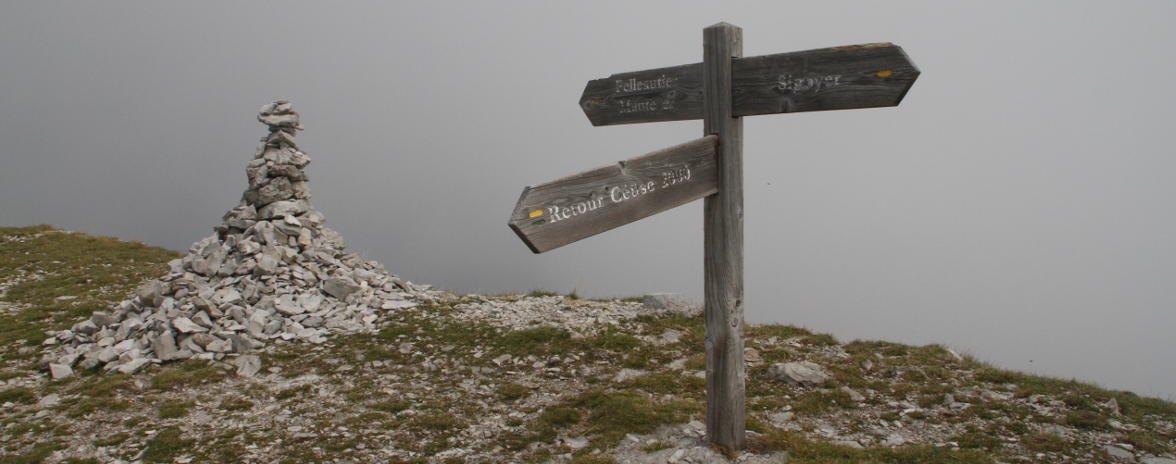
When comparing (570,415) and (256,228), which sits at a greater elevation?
(256,228)

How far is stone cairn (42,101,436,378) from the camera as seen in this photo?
1448 cm

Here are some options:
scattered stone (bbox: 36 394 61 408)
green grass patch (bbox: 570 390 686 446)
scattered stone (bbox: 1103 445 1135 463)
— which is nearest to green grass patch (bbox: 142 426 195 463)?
scattered stone (bbox: 36 394 61 408)

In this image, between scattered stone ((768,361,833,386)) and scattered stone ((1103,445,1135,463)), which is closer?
scattered stone ((1103,445,1135,463))

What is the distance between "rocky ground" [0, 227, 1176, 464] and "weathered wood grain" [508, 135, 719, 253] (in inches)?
131

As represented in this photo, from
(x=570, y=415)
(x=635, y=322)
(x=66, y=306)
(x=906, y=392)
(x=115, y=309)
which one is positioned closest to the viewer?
(x=570, y=415)

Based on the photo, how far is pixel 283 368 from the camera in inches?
535

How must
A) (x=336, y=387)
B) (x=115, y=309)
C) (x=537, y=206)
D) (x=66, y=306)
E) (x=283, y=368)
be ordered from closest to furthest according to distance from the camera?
(x=537, y=206)
(x=336, y=387)
(x=283, y=368)
(x=115, y=309)
(x=66, y=306)

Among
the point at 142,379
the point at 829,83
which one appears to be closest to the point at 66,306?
the point at 142,379

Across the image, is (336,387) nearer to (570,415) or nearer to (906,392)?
(570,415)

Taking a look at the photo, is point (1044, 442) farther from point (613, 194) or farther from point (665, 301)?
point (665, 301)

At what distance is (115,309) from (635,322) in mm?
12347

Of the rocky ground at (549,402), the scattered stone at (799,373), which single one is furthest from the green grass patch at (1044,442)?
the scattered stone at (799,373)

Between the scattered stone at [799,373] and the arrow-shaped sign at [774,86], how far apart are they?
600 cm

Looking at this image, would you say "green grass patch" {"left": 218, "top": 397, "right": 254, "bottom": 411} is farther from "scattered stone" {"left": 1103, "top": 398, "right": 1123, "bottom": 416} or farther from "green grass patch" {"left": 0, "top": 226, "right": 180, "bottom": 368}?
"scattered stone" {"left": 1103, "top": 398, "right": 1123, "bottom": 416}
